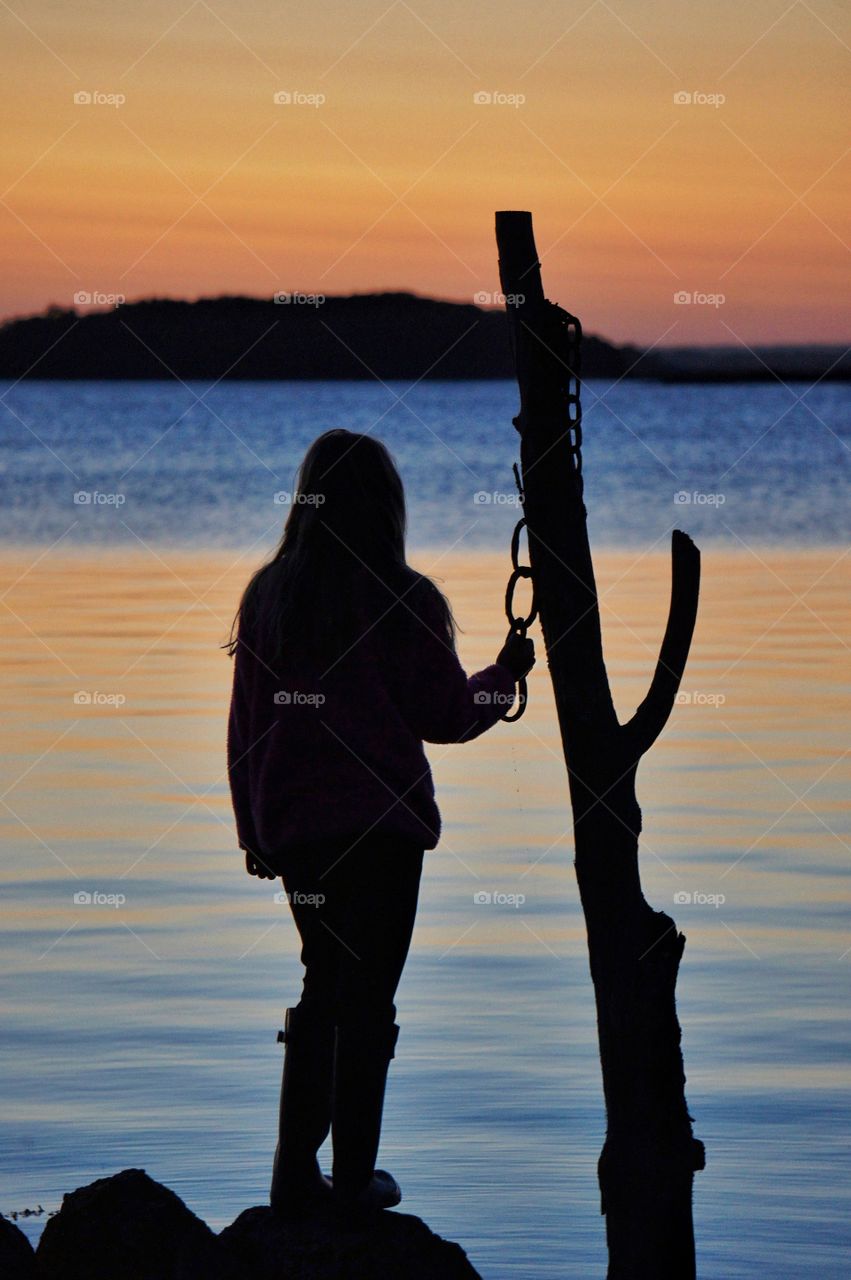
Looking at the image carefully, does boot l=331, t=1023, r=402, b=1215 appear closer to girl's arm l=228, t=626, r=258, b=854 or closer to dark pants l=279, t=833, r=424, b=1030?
dark pants l=279, t=833, r=424, b=1030

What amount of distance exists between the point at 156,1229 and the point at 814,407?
88.6 meters

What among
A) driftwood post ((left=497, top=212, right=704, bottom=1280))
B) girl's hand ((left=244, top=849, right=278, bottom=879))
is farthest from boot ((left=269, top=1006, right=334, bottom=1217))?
driftwood post ((left=497, top=212, right=704, bottom=1280))

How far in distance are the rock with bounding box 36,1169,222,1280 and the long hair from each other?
143cm

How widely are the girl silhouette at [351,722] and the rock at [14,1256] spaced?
89 cm

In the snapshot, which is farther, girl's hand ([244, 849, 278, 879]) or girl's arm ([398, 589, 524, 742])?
girl's hand ([244, 849, 278, 879])

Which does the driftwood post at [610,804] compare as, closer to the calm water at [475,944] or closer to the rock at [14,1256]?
the calm water at [475,944]

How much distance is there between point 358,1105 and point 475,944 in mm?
4067

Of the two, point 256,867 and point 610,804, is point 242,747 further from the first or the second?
point 610,804

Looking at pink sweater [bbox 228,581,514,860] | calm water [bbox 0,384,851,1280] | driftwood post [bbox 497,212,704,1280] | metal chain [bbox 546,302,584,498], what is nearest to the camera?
pink sweater [bbox 228,581,514,860]

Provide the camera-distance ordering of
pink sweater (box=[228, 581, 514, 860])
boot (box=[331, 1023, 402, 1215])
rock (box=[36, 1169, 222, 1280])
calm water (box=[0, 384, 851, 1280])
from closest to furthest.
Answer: pink sweater (box=[228, 581, 514, 860]), boot (box=[331, 1023, 402, 1215]), rock (box=[36, 1169, 222, 1280]), calm water (box=[0, 384, 851, 1280])

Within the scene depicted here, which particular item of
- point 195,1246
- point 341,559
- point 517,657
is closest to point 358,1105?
point 195,1246

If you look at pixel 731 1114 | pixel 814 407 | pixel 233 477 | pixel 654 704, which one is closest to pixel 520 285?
pixel 654 704

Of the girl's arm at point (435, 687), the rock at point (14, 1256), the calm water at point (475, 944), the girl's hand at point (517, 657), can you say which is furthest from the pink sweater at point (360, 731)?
the calm water at point (475, 944)

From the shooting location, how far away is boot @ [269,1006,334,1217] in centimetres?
551
